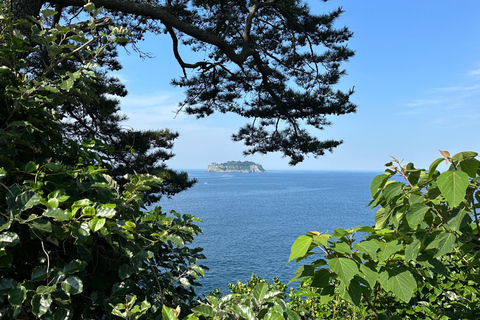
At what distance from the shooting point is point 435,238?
1271mm

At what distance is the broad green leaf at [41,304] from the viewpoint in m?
1.10

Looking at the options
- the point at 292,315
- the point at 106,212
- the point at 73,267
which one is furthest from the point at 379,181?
the point at 73,267

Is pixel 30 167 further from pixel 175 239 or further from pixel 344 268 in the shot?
pixel 344 268

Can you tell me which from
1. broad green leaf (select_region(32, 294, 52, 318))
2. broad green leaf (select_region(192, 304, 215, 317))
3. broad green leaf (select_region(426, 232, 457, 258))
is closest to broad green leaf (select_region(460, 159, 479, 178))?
broad green leaf (select_region(426, 232, 457, 258))

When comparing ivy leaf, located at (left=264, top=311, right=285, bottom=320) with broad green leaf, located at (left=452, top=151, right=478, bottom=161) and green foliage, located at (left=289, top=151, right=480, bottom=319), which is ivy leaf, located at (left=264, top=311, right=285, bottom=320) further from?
broad green leaf, located at (left=452, top=151, right=478, bottom=161)

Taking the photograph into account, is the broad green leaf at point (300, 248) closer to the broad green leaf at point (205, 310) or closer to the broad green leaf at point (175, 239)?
the broad green leaf at point (205, 310)

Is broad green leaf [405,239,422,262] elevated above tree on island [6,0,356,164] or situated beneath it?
situated beneath

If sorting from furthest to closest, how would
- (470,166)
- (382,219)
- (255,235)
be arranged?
→ (255,235), (382,219), (470,166)

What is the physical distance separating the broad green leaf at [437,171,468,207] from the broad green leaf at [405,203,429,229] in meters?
0.11

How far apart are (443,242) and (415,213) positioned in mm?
156

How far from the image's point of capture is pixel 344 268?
46.0 inches

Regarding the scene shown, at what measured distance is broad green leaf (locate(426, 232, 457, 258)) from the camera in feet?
3.94

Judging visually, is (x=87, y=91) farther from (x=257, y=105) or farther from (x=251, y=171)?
(x=251, y=171)

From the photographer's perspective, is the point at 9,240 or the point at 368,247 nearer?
the point at 9,240
